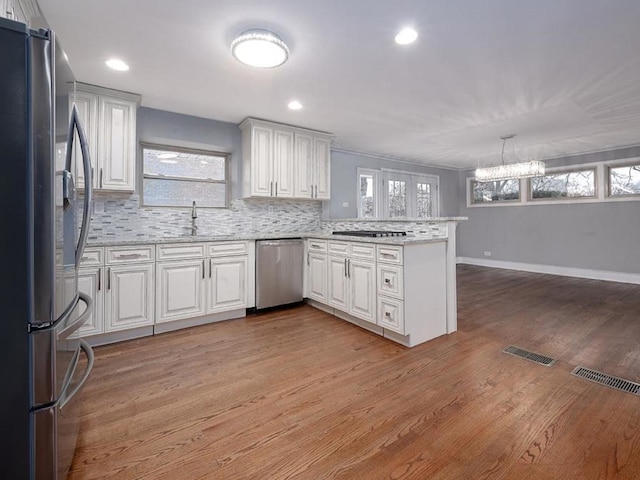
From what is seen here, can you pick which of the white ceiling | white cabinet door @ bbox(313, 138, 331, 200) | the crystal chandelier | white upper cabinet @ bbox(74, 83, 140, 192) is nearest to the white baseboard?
the crystal chandelier

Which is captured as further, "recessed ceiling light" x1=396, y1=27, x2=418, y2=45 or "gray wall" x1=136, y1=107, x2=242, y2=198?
"gray wall" x1=136, y1=107, x2=242, y2=198

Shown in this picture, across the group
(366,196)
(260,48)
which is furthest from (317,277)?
(366,196)

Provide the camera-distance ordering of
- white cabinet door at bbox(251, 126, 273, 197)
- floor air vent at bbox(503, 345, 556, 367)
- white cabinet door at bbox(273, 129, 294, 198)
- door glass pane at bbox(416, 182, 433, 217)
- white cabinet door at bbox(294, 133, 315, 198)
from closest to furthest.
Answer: floor air vent at bbox(503, 345, 556, 367) → white cabinet door at bbox(251, 126, 273, 197) → white cabinet door at bbox(273, 129, 294, 198) → white cabinet door at bbox(294, 133, 315, 198) → door glass pane at bbox(416, 182, 433, 217)

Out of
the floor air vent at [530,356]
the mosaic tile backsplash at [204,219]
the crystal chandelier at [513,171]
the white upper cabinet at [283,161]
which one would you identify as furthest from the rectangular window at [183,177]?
the crystal chandelier at [513,171]

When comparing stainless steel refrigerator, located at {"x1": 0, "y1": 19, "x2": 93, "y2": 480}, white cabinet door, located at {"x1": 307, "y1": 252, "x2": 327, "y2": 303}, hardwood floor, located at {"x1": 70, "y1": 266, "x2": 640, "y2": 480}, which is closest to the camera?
stainless steel refrigerator, located at {"x1": 0, "y1": 19, "x2": 93, "y2": 480}

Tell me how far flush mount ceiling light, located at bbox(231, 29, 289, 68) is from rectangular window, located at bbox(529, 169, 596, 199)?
6337mm

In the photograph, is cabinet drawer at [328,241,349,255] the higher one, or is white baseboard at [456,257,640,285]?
cabinet drawer at [328,241,349,255]

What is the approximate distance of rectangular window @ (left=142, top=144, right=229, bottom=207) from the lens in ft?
12.1

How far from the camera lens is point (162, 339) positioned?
2.95m

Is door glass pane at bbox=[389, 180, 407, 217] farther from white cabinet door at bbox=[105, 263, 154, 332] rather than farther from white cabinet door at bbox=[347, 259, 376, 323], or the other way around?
white cabinet door at bbox=[105, 263, 154, 332]

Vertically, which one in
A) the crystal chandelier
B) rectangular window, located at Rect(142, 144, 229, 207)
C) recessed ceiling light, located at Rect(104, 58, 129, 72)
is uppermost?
recessed ceiling light, located at Rect(104, 58, 129, 72)

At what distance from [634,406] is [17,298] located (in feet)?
9.88

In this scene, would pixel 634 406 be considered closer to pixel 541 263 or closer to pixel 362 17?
pixel 362 17

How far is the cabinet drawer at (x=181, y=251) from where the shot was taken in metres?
3.07
